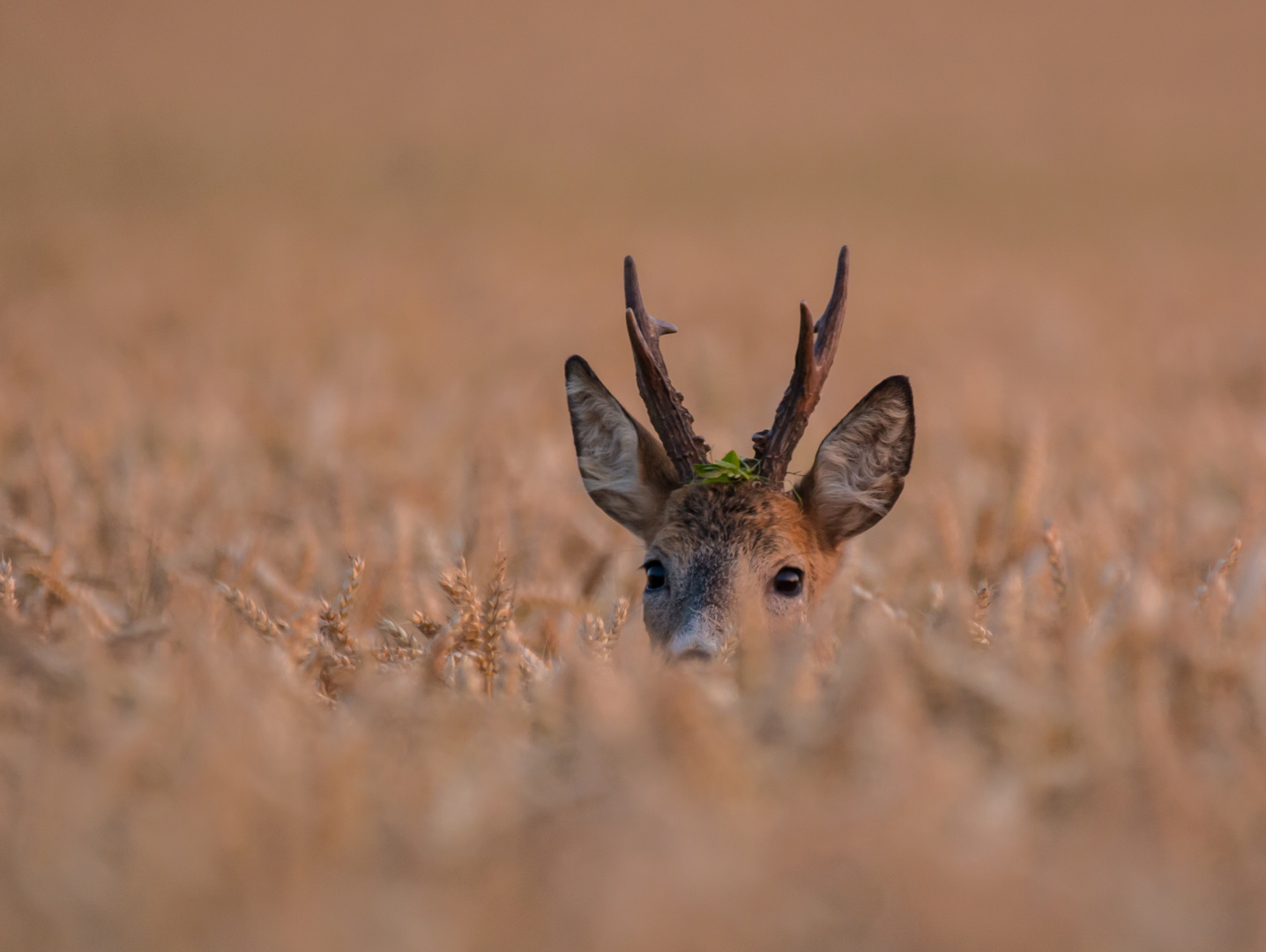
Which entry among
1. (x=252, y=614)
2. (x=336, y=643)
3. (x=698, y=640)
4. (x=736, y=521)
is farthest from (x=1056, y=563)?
(x=252, y=614)

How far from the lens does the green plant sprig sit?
5578 mm

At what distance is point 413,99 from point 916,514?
27.1m

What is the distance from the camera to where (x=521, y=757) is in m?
3.00

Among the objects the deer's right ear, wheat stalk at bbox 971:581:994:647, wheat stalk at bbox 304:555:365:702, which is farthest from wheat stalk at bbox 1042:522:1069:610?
wheat stalk at bbox 304:555:365:702

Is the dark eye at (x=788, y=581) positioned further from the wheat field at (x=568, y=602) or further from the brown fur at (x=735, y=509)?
the wheat field at (x=568, y=602)

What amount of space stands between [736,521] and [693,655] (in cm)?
96

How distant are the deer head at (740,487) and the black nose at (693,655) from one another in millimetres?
326

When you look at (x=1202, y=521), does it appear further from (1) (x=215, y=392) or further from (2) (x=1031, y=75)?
(2) (x=1031, y=75)

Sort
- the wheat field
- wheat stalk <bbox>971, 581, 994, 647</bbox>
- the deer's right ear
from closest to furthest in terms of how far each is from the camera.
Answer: the wheat field < wheat stalk <bbox>971, 581, 994, 647</bbox> < the deer's right ear

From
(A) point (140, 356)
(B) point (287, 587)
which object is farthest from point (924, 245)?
(B) point (287, 587)

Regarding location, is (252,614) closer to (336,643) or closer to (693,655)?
(336,643)

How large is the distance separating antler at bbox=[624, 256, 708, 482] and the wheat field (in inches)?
19.6

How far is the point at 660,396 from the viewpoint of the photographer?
18.3 feet

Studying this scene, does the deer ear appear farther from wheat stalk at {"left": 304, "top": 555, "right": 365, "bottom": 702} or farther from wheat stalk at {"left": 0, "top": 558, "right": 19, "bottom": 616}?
wheat stalk at {"left": 0, "top": 558, "right": 19, "bottom": 616}
